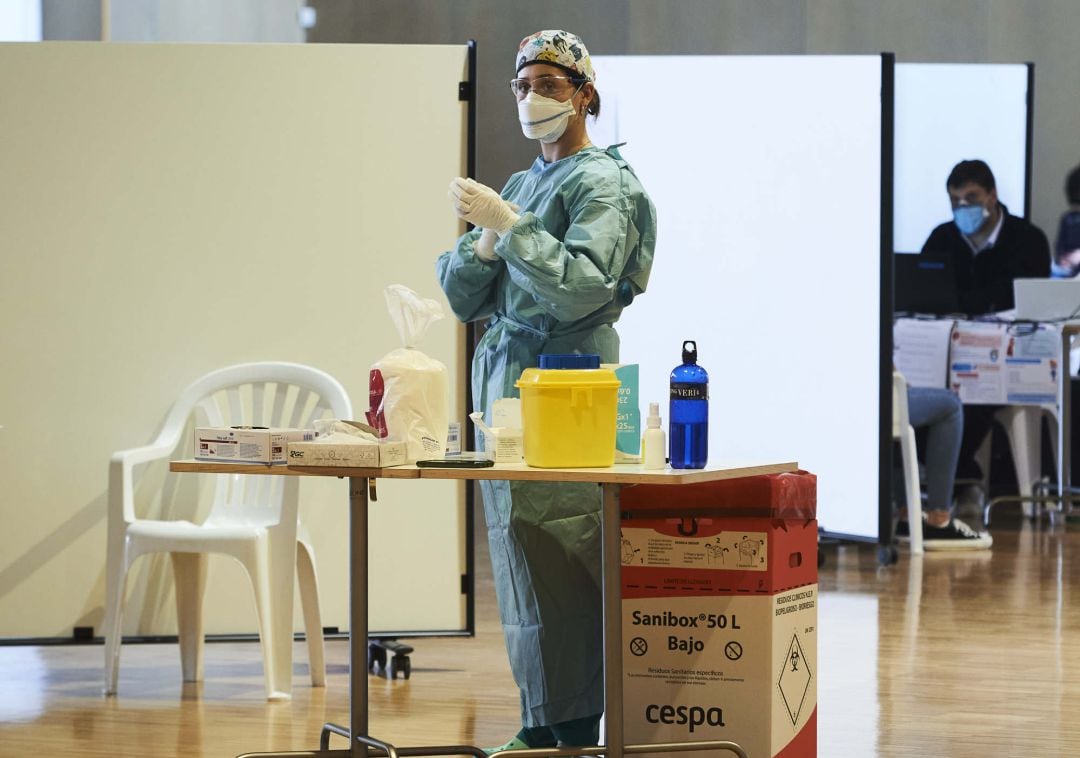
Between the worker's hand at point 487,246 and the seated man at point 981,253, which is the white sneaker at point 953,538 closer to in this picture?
the seated man at point 981,253

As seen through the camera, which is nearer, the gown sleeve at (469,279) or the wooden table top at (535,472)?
the wooden table top at (535,472)

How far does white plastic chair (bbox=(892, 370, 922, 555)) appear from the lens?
619cm

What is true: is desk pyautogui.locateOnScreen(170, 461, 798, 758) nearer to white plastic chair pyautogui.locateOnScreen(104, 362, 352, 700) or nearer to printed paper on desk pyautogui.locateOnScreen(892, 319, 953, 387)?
white plastic chair pyautogui.locateOnScreen(104, 362, 352, 700)

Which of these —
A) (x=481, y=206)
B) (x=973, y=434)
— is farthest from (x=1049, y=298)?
(x=481, y=206)

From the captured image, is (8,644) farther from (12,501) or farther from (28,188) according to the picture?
(28,188)

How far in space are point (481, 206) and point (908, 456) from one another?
4.07m

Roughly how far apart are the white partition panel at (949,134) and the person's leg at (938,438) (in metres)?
1.93

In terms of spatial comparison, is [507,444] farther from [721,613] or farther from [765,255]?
[765,255]

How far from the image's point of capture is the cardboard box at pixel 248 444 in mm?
2500

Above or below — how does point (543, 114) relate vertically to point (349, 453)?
above

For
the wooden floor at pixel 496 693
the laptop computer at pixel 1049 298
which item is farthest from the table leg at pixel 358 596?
the laptop computer at pixel 1049 298

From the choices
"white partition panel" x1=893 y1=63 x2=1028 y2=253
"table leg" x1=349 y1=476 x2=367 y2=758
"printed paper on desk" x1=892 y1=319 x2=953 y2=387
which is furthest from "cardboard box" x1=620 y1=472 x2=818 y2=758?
"white partition panel" x1=893 y1=63 x2=1028 y2=253

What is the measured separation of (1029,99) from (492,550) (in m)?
6.53

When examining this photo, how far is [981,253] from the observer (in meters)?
7.98
